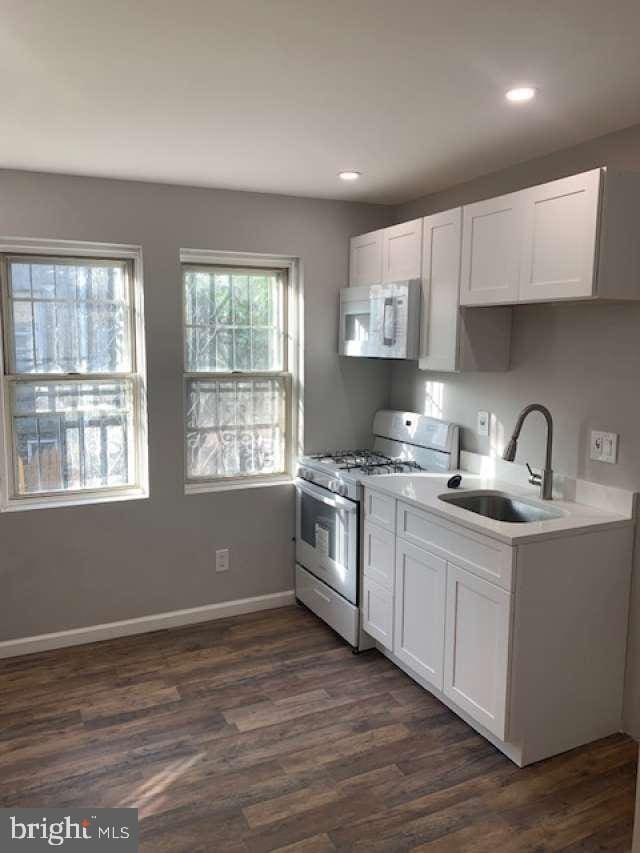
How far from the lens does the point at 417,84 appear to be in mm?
2148

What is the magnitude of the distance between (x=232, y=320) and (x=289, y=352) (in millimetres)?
408

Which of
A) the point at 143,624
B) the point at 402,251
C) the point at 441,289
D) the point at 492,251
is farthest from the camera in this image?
the point at 143,624

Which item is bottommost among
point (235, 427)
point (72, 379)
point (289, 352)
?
point (235, 427)

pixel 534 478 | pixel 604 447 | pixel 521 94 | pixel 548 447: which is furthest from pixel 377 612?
pixel 521 94

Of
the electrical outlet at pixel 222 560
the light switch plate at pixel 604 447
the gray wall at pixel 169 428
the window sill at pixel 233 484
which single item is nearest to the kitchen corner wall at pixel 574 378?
the light switch plate at pixel 604 447

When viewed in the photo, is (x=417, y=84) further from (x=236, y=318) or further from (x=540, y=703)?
(x=540, y=703)

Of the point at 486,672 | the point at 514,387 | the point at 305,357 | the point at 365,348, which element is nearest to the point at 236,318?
the point at 305,357

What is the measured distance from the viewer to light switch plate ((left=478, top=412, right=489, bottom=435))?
3.35m

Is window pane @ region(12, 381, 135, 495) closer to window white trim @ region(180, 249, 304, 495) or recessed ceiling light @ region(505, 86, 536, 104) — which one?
window white trim @ region(180, 249, 304, 495)

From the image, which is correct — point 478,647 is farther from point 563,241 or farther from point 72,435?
point 72,435

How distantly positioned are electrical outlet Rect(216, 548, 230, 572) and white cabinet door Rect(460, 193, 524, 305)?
6.48 ft

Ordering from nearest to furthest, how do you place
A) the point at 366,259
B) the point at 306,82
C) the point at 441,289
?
1. the point at 306,82
2. the point at 441,289
3. the point at 366,259

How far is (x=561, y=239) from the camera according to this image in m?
2.47

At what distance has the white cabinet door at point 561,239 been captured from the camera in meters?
2.34
